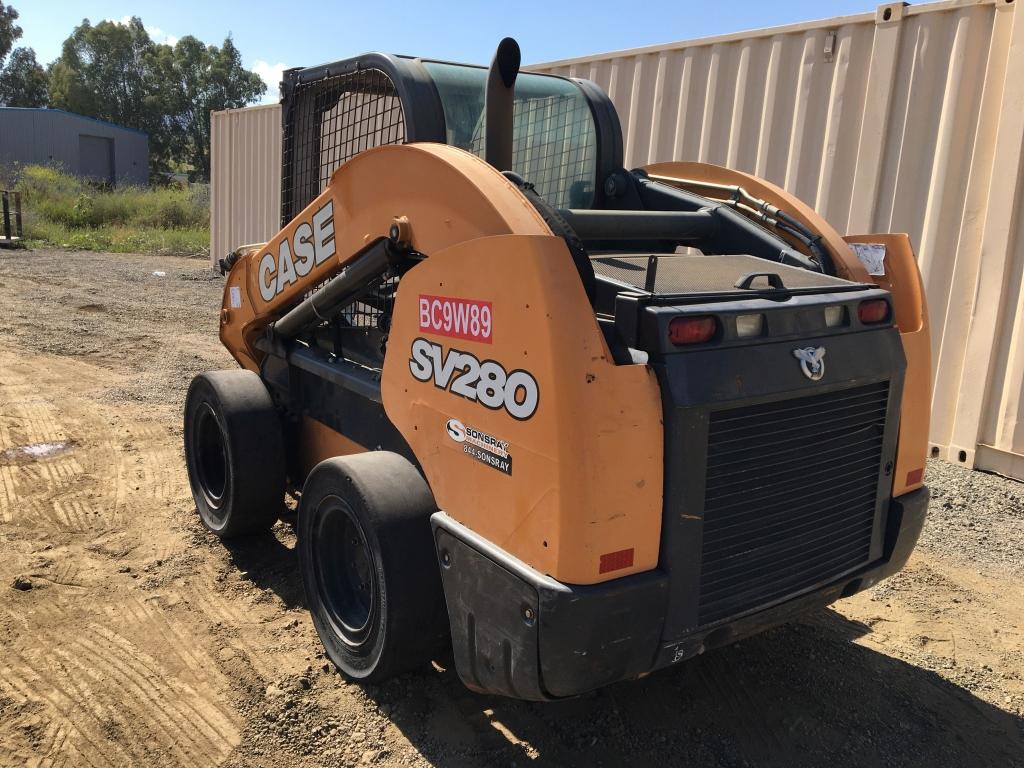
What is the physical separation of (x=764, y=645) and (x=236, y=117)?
41.9 feet

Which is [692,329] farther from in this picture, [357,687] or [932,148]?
[932,148]

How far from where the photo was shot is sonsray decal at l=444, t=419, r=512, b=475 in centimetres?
219

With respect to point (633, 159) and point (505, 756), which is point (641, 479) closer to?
point (505, 756)

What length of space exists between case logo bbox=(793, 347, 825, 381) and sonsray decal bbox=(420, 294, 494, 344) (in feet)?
2.83

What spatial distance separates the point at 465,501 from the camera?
93.7 inches

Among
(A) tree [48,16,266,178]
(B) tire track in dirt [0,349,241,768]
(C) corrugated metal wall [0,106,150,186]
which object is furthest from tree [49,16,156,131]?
(B) tire track in dirt [0,349,241,768]

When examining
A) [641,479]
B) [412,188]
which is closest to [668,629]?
[641,479]

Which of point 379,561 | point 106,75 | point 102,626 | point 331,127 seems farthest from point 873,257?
point 106,75

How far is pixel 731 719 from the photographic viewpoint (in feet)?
9.15

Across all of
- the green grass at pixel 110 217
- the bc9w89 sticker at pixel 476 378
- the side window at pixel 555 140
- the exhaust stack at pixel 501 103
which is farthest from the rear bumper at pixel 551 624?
the green grass at pixel 110 217

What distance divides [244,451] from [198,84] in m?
52.5

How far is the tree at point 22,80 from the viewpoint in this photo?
51781mm

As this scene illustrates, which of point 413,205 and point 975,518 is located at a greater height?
point 413,205

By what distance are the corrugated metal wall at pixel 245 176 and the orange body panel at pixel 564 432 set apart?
11054mm
